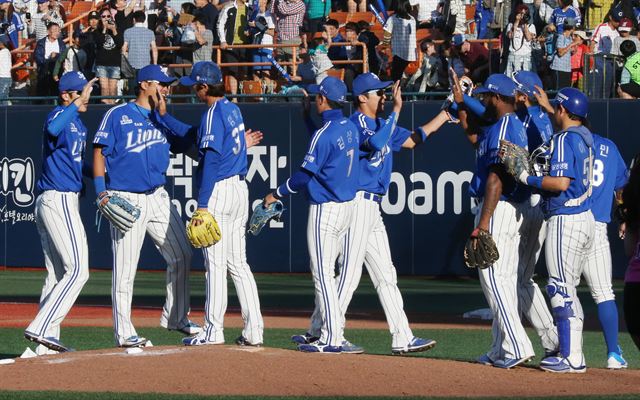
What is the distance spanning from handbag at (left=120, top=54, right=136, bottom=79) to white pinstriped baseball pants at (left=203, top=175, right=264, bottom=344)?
11921 millimetres

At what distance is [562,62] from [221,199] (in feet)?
34.9

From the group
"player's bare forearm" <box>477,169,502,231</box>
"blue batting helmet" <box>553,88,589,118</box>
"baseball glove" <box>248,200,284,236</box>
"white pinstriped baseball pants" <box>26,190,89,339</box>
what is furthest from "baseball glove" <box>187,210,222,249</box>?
"blue batting helmet" <box>553,88,589,118</box>

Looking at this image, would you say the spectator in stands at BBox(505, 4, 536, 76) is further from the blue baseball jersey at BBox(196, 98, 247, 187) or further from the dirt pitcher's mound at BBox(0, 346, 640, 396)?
the dirt pitcher's mound at BBox(0, 346, 640, 396)

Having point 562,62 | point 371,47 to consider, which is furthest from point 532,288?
point 371,47

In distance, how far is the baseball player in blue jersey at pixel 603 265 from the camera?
29.2 ft

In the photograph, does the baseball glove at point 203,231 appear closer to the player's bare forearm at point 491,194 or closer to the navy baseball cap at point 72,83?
the navy baseball cap at point 72,83

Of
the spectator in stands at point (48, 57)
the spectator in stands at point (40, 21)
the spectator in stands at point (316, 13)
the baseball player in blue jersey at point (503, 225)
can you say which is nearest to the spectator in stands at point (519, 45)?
the spectator in stands at point (316, 13)

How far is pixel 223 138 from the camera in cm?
891

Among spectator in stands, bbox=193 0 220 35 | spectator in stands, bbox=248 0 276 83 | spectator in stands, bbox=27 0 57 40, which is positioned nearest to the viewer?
spectator in stands, bbox=248 0 276 83

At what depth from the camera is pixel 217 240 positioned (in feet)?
28.9

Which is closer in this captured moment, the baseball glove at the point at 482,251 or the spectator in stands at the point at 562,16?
the baseball glove at the point at 482,251

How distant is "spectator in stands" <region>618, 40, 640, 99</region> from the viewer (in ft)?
57.5

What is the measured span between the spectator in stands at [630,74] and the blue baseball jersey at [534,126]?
9.10 metres

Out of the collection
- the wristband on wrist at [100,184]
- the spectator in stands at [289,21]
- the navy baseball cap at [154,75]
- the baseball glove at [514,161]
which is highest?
the spectator in stands at [289,21]
